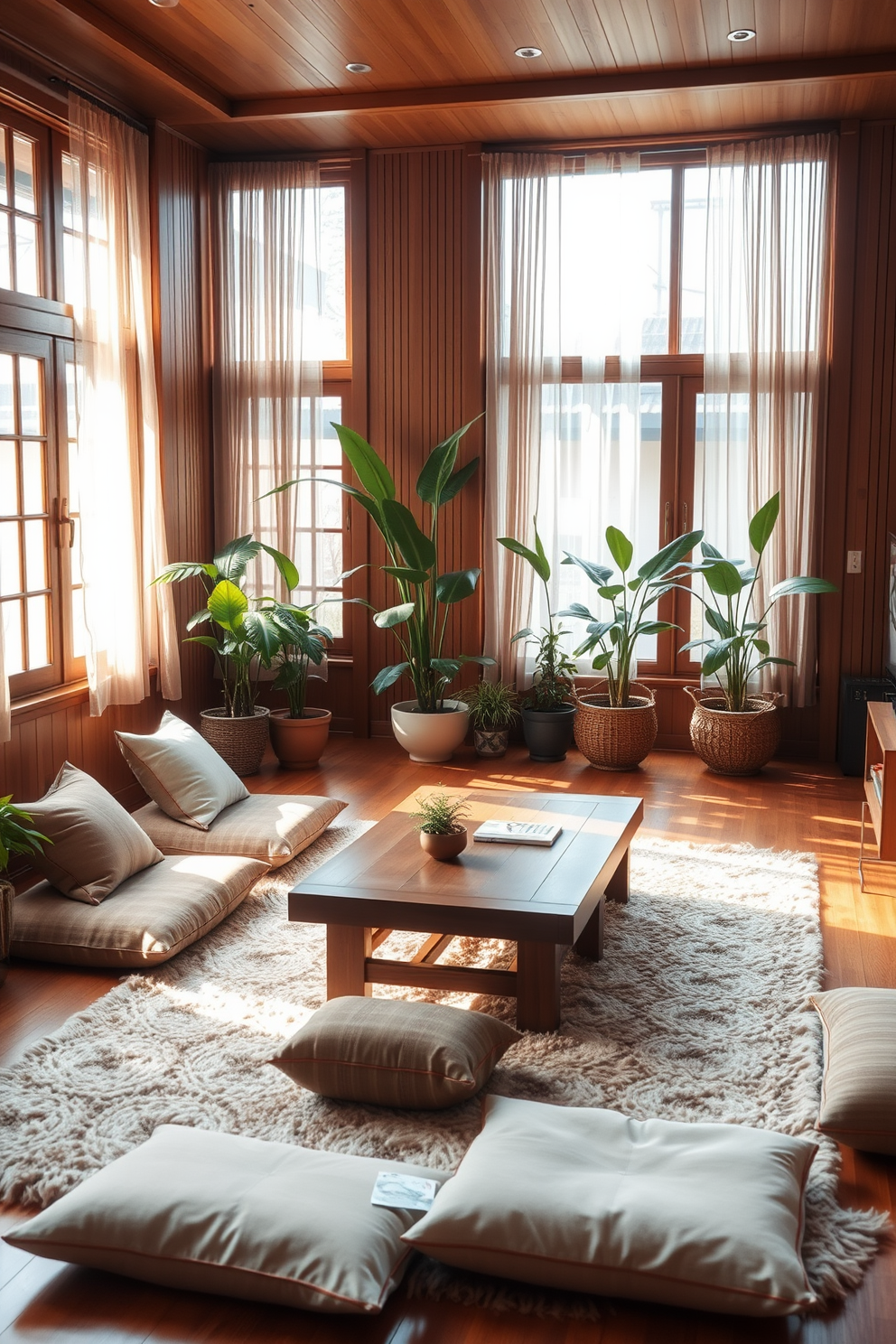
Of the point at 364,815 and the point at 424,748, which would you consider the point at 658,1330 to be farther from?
the point at 424,748

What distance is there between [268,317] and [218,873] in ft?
12.2

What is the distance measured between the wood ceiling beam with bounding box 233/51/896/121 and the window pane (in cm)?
130

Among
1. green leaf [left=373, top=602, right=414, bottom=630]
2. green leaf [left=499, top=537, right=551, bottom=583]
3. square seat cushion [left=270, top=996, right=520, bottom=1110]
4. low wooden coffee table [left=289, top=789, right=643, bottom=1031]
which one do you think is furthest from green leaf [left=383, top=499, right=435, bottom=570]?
square seat cushion [left=270, top=996, right=520, bottom=1110]

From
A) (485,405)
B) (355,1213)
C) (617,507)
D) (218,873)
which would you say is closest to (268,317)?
(485,405)

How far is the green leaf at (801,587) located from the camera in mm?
5949

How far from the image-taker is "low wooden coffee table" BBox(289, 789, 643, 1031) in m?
3.13

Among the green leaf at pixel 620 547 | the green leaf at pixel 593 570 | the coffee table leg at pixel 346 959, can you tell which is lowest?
the coffee table leg at pixel 346 959

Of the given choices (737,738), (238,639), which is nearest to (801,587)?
(737,738)

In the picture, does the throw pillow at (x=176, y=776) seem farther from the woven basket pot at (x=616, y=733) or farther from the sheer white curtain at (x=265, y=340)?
the sheer white curtain at (x=265, y=340)

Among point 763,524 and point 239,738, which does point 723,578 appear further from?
point 239,738

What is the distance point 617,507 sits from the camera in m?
6.64

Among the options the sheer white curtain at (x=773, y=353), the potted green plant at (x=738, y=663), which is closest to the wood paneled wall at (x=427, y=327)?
the sheer white curtain at (x=773, y=353)

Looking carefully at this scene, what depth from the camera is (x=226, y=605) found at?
5.86m

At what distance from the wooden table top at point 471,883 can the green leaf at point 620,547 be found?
101 inches
